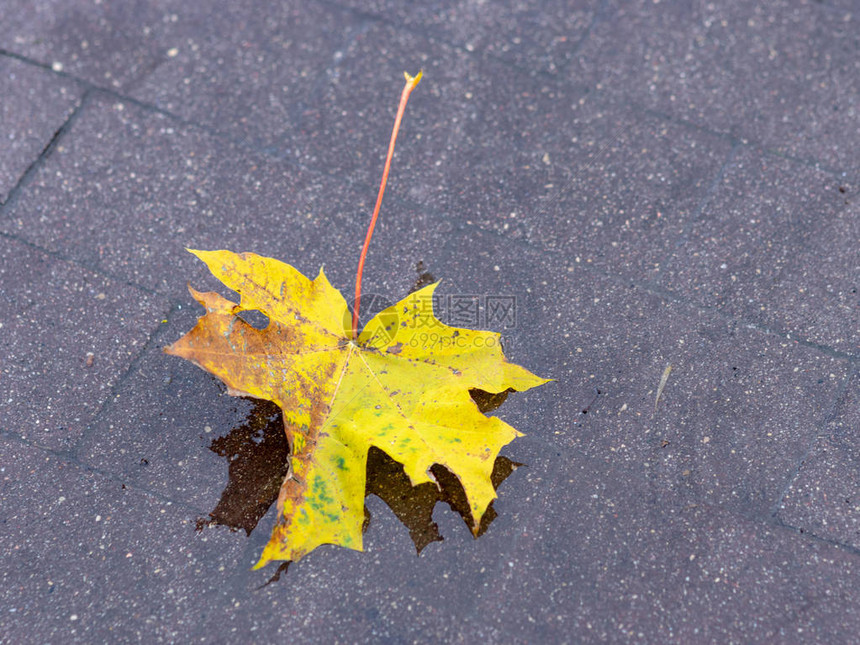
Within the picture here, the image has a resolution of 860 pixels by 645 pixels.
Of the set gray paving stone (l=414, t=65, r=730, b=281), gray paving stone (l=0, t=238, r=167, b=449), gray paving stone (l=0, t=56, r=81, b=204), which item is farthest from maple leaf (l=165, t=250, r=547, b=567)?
gray paving stone (l=0, t=56, r=81, b=204)

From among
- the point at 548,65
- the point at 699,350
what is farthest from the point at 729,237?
the point at 548,65

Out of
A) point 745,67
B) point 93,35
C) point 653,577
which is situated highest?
point 745,67

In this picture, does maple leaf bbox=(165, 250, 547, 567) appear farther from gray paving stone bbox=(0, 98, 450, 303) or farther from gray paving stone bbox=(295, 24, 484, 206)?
gray paving stone bbox=(295, 24, 484, 206)

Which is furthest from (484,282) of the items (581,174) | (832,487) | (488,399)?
(832,487)

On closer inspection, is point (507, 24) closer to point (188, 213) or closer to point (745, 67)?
point (745, 67)

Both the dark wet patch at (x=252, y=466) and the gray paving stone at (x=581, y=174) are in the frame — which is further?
the gray paving stone at (x=581, y=174)

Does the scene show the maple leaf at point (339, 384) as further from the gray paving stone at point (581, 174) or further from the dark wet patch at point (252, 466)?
the gray paving stone at point (581, 174)

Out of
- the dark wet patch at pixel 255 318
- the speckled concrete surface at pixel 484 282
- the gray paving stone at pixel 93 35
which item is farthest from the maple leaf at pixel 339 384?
the gray paving stone at pixel 93 35
